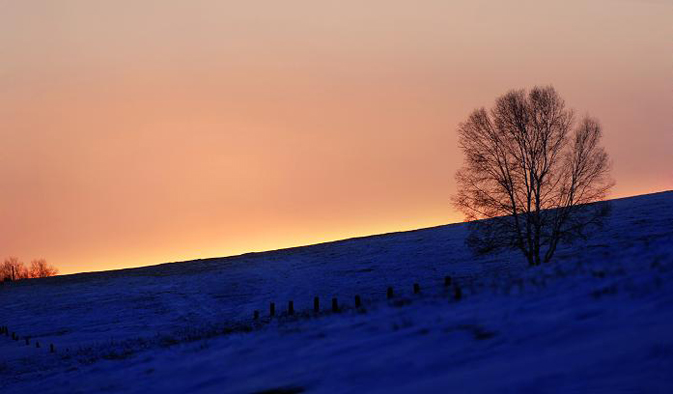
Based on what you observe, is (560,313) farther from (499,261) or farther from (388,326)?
(499,261)

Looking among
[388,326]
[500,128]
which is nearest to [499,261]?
[500,128]

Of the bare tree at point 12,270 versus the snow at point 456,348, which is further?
the bare tree at point 12,270

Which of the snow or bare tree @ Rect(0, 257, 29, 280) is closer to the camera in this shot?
the snow

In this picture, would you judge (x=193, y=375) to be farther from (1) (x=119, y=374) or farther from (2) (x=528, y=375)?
(2) (x=528, y=375)

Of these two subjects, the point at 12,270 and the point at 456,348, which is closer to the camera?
the point at 456,348

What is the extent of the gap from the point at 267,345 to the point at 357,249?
5588 centimetres

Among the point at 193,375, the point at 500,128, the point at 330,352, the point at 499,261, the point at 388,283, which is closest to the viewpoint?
the point at 330,352

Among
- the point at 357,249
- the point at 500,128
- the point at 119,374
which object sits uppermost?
the point at 500,128

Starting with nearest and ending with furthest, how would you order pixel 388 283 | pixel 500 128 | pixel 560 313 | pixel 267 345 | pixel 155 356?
pixel 560 313, pixel 267 345, pixel 155 356, pixel 500 128, pixel 388 283

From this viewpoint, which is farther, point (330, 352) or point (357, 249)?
point (357, 249)

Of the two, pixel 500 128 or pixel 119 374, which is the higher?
pixel 500 128

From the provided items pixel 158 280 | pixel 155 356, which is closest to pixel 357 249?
pixel 158 280

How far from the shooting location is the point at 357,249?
232ft

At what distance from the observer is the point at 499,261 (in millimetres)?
50969
